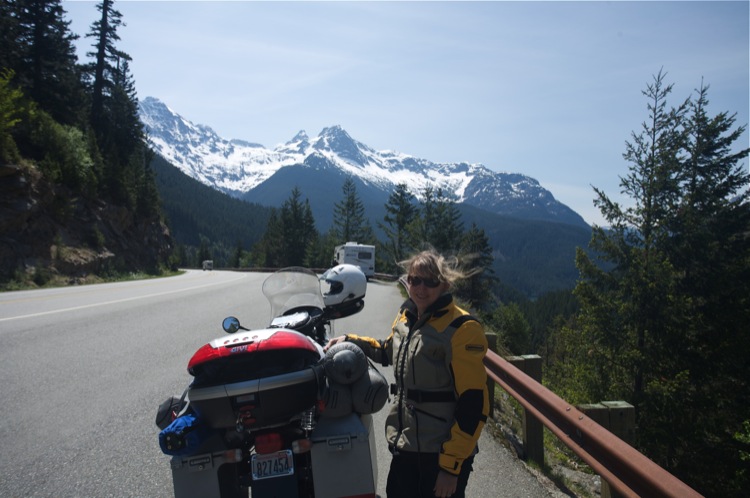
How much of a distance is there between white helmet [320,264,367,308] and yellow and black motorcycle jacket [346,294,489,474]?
118cm

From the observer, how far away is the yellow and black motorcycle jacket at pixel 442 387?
247cm

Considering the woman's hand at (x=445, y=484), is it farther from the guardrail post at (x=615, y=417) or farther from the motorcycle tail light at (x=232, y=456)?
the guardrail post at (x=615, y=417)

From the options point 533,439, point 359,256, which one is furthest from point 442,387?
point 359,256

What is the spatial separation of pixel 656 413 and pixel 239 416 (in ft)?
78.4

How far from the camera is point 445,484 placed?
2.47m

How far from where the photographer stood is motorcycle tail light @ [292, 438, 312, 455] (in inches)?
95.3

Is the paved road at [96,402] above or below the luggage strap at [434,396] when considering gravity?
below

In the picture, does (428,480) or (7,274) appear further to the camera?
(7,274)

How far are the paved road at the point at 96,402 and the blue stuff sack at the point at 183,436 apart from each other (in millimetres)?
1631

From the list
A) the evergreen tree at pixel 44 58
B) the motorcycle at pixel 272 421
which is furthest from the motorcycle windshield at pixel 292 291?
the evergreen tree at pixel 44 58

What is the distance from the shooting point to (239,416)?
2326mm

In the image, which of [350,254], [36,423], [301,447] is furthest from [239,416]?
[350,254]

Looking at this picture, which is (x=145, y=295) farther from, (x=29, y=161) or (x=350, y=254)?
(x=350, y=254)

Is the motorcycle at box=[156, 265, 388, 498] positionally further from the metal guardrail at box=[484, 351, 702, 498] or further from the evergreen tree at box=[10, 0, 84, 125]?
the evergreen tree at box=[10, 0, 84, 125]
